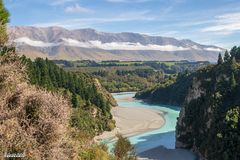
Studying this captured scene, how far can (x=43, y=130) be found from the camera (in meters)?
18.8

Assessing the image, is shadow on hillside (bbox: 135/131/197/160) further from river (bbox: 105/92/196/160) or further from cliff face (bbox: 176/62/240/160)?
cliff face (bbox: 176/62/240/160)

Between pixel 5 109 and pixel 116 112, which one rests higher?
pixel 5 109

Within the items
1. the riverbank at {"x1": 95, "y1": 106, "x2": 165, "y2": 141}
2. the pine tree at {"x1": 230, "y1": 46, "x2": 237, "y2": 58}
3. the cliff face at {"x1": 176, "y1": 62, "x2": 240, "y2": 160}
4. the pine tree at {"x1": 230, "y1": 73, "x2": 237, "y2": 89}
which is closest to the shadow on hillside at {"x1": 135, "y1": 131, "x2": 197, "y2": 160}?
the cliff face at {"x1": 176, "y1": 62, "x2": 240, "y2": 160}

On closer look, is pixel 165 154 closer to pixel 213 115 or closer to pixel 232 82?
pixel 213 115

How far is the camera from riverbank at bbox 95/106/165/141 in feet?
373

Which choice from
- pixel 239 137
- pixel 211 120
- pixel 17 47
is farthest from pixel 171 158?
pixel 17 47

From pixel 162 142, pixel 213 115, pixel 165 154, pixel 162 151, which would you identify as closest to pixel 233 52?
pixel 162 142

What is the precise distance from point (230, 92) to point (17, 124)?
7440cm

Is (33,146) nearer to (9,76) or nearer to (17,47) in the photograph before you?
(9,76)

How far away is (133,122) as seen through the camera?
132 metres

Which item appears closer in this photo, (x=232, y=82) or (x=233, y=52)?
(x=232, y=82)

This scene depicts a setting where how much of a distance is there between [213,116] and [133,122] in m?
50.3

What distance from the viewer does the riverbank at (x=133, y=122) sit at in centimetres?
11372

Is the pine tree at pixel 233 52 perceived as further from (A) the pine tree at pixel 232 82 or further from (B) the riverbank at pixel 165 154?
(B) the riverbank at pixel 165 154
